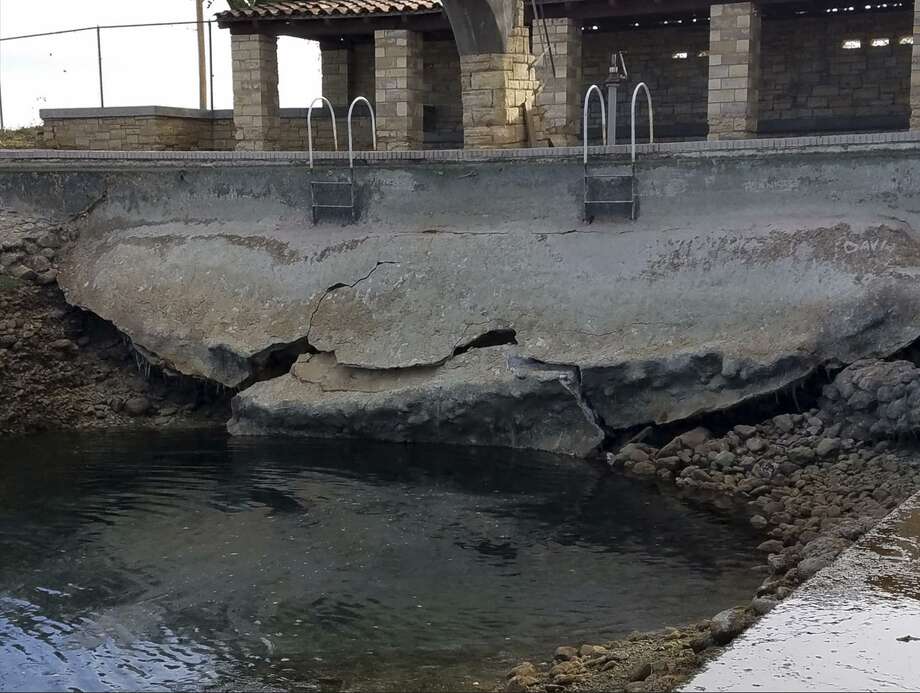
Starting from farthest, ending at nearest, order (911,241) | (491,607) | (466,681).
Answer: (911,241)
(491,607)
(466,681)

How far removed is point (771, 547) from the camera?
423 inches

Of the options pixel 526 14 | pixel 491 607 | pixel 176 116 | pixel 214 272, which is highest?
pixel 526 14

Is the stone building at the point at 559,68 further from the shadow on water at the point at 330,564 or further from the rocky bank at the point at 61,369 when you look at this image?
the shadow on water at the point at 330,564

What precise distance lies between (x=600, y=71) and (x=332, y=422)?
10370mm

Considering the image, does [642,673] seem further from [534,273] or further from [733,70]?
[733,70]

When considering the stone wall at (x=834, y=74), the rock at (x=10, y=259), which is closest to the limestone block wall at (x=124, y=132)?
the rock at (x=10, y=259)

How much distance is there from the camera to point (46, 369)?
55.9 ft

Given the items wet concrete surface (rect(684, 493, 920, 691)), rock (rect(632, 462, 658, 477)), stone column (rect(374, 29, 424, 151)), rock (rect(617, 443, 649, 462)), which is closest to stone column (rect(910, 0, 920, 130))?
rock (rect(617, 443, 649, 462))

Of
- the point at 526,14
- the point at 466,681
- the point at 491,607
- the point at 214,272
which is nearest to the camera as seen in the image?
the point at 466,681

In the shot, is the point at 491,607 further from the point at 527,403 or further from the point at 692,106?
the point at 692,106

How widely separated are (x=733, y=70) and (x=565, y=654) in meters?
12.4

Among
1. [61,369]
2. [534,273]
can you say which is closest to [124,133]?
[61,369]

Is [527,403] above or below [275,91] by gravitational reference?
below

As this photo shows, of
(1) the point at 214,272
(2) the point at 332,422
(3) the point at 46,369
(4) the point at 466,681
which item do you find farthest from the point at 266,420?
(4) the point at 466,681
